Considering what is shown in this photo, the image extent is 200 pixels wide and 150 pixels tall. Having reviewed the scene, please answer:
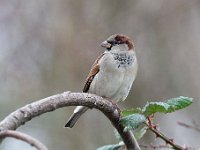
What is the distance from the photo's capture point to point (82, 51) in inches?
250

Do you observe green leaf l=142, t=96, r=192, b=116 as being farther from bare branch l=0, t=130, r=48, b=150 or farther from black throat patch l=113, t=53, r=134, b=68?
black throat patch l=113, t=53, r=134, b=68

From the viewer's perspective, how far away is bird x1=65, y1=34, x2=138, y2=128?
309 cm

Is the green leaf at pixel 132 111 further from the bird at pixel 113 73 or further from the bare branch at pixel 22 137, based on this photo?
the bird at pixel 113 73

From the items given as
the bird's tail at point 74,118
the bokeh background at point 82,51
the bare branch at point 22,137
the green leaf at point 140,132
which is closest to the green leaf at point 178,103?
the green leaf at point 140,132

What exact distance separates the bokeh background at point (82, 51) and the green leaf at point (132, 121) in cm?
391

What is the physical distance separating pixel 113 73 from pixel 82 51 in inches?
129

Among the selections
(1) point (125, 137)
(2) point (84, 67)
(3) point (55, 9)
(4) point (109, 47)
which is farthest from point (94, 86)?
(3) point (55, 9)

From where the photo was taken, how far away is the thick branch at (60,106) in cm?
125

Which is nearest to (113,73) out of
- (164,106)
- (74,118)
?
(74,118)

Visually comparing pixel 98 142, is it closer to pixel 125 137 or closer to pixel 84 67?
pixel 84 67

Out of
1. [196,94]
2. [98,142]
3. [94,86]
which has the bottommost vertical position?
[98,142]

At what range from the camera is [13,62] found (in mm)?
6340

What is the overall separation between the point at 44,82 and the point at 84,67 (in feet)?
1.48

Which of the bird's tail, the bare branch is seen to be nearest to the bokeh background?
the bird's tail
